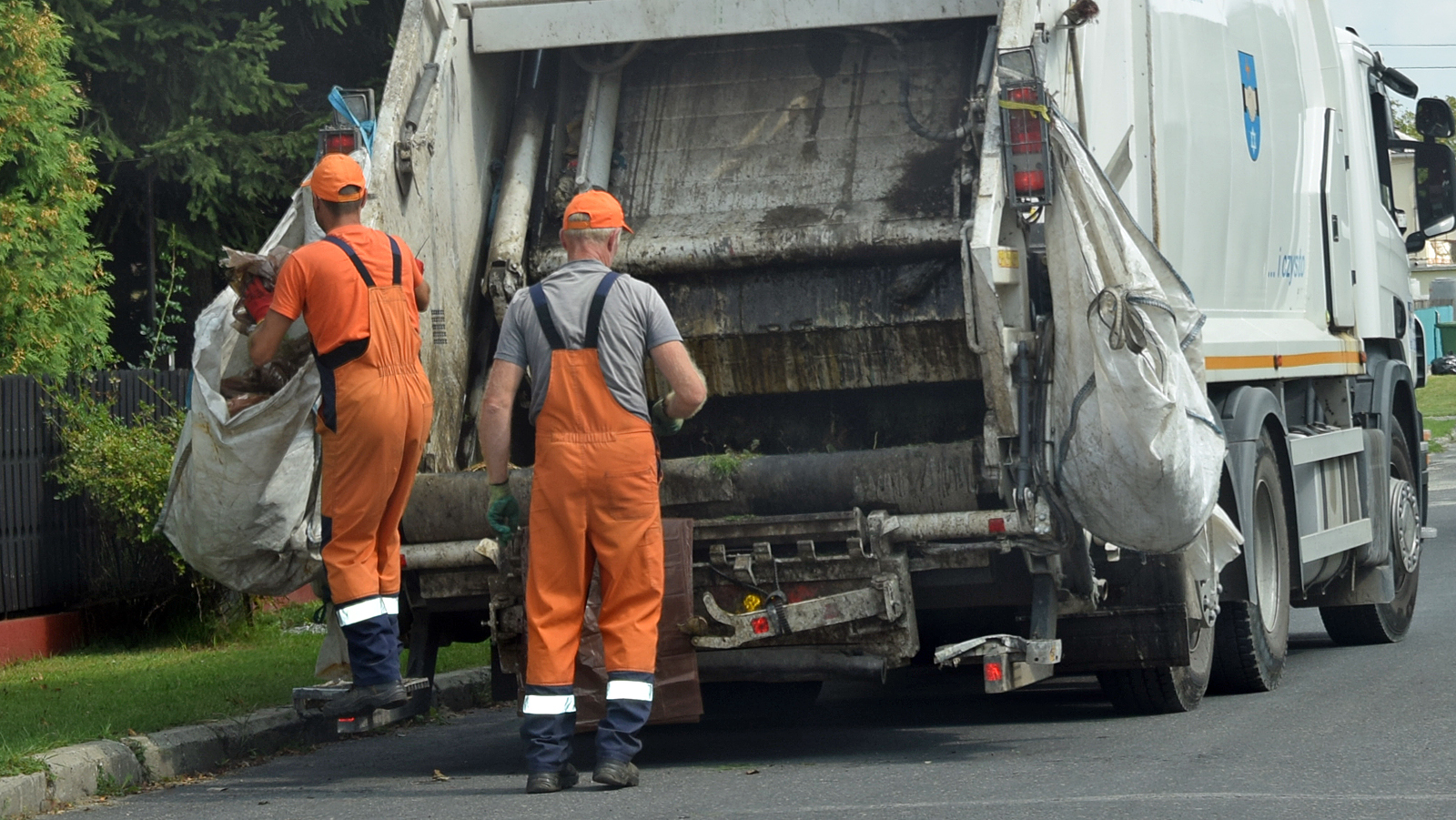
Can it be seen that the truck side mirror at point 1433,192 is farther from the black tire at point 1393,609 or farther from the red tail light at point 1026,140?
the red tail light at point 1026,140

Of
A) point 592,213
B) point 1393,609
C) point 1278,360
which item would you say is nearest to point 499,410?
point 592,213

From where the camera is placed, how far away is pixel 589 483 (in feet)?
18.0

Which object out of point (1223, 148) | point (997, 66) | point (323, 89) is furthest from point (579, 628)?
point (323, 89)

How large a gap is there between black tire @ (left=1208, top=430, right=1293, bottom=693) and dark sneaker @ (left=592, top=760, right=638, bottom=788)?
106 inches

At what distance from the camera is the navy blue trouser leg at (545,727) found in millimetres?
5492

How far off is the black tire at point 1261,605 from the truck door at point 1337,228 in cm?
152

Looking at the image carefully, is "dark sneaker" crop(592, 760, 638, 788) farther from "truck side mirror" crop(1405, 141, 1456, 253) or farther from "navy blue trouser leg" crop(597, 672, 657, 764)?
"truck side mirror" crop(1405, 141, 1456, 253)

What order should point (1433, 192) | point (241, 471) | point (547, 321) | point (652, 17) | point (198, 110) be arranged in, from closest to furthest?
1. point (547, 321)
2. point (241, 471)
3. point (652, 17)
4. point (1433, 192)
5. point (198, 110)

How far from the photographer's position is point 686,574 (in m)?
5.81

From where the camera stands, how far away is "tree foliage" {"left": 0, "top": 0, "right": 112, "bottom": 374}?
1069cm

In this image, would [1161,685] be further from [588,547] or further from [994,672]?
[588,547]

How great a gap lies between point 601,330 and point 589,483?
1.41ft

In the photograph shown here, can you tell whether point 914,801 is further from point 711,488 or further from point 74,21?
point 74,21

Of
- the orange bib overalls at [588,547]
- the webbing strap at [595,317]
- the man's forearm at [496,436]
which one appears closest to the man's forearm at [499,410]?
the man's forearm at [496,436]
